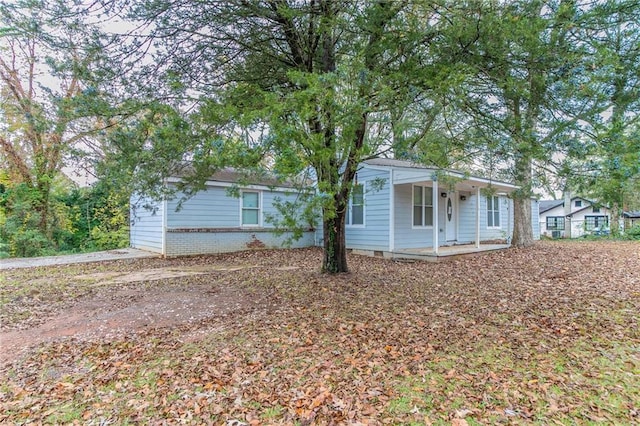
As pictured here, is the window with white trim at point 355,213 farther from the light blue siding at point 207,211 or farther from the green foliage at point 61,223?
the green foliage at point 61,223

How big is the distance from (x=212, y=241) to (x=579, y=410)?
36.2 feet

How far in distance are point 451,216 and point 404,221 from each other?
9.46 feet

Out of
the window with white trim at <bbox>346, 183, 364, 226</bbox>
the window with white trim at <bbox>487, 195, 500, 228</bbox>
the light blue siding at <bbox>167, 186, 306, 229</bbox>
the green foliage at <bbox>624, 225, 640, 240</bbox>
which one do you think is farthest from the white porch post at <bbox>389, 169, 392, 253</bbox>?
the green foliage at <bbox>624, 225, 640, 240</bbox>

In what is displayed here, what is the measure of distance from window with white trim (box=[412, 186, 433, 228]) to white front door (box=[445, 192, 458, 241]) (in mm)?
1000

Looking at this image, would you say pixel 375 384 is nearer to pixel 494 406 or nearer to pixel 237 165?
pixel 494 406

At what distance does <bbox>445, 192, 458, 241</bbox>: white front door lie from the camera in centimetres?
1319

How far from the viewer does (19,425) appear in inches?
109

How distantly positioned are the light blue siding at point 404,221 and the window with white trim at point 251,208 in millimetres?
5239

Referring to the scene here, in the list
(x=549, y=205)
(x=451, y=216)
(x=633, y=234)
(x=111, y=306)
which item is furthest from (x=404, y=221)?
(x=549, y=205)

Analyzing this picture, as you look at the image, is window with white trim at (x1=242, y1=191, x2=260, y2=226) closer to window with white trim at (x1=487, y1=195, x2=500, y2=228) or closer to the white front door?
the white front door

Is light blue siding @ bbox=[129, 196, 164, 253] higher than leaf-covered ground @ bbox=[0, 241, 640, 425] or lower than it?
higher

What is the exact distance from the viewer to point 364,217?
12102 millimetres

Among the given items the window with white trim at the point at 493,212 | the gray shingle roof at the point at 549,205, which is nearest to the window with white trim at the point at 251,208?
the window with white trim at the point at 493,212

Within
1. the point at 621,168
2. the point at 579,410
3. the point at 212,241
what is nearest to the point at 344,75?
the point at 621,168
